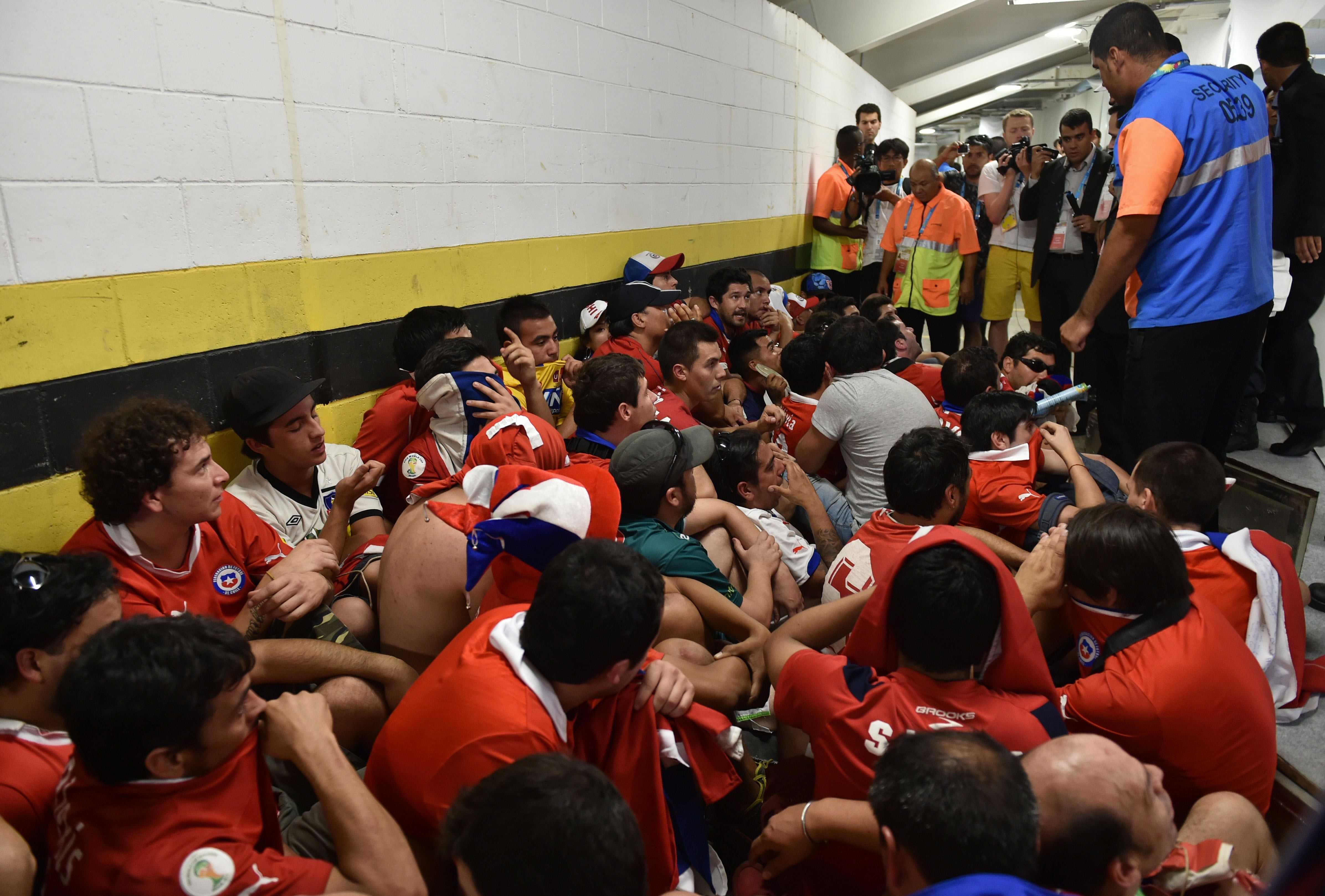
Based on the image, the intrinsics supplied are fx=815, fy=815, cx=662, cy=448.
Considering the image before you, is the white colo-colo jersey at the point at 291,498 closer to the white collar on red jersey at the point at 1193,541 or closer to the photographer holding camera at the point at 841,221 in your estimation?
the white collar on red jersey at the point at 1193,541

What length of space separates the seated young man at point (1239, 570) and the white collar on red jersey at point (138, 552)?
257 cm

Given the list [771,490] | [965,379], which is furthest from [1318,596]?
[771,490]

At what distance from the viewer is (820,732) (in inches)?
71.7

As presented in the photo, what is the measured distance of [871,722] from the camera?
173 centimetres

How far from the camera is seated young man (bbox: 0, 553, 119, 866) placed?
1.47 meters

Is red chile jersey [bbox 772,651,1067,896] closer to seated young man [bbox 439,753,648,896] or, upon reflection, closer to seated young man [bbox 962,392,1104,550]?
seated young man [bbox 439,753,648,896]

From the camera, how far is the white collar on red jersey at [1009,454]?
10.2 ft

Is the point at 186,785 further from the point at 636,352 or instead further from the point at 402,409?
the point at 636,352

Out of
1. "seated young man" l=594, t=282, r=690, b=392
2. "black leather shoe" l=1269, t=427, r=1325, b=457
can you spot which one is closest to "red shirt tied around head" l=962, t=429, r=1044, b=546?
"seated young man" l=594, t=282, r=690, b=392

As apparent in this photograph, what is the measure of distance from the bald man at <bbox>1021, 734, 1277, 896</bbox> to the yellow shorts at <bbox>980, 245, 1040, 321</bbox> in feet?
18.3

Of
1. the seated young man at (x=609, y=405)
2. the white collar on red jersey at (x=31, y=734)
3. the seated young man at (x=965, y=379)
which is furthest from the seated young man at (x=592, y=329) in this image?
the white collar on red jersey at (x=31, y=734)

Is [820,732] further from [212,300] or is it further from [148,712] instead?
[212,300]

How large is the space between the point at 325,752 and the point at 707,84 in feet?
18.3

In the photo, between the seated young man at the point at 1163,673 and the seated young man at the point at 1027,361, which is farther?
the seated young man at the point at 1027,361
